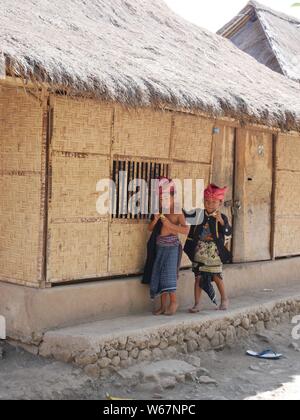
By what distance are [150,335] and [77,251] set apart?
1.10m

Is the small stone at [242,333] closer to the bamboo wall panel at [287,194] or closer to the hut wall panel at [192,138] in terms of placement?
the hut wall panel at [192,138]

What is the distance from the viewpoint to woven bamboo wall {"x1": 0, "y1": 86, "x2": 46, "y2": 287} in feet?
19.4

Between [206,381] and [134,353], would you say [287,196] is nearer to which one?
[206,381]

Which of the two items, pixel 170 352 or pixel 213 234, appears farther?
pixel 213 234

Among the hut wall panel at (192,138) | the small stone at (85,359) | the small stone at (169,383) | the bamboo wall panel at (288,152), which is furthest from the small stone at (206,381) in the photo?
the bamboo wall panel at (288,152)

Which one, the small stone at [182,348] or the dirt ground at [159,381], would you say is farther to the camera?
the small stone at [182,348]

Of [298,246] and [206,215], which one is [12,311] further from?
[298,246]

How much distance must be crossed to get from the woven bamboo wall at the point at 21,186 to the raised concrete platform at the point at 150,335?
0.68 m

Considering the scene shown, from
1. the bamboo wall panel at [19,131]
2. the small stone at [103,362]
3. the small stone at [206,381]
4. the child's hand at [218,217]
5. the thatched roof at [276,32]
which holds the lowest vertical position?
the small stone at [206,381]

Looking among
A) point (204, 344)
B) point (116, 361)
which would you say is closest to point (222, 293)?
point (204, 344)

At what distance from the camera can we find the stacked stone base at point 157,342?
5.62 metres

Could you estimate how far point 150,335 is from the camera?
616 centimetres

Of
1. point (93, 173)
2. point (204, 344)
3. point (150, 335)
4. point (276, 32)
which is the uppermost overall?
point (276, 32)

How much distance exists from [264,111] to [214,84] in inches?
29.5
